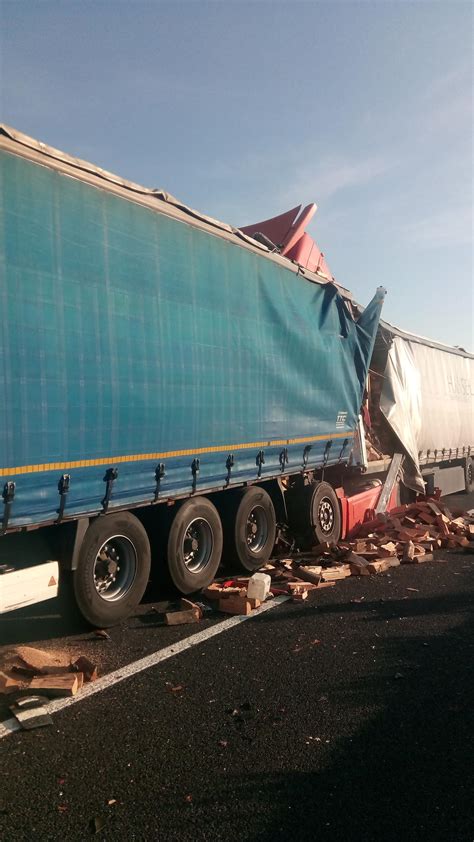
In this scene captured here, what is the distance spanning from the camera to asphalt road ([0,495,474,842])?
318 cm

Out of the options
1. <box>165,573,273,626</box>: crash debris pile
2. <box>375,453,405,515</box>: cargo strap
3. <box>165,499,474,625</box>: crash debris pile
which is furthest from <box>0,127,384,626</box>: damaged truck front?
<box>375,453,405,515</box>: cargo strap

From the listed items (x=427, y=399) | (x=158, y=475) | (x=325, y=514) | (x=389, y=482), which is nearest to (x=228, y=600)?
(x=158, y=475)

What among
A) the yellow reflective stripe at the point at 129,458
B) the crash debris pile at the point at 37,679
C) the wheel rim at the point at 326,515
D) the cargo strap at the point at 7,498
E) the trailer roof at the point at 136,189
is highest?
the trailer roof at the point at 136,189

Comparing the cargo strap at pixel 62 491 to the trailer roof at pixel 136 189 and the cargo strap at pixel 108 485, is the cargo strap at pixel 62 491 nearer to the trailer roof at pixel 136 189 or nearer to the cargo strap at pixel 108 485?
the cargo strap at pixel 108 485

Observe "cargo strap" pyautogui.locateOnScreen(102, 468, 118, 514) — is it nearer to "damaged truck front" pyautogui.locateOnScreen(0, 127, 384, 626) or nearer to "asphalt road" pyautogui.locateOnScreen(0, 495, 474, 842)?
"damaged truck front" pyautogui.locateOnScreen(0, 127, 384, 626)

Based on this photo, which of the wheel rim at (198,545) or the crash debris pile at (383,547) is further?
the crash debris pile at (383,547)

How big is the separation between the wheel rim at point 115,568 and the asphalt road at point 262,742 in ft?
1.31

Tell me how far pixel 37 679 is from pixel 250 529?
14.1 feet

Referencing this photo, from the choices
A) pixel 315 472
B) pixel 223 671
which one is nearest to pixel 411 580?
A: pixel 315 472

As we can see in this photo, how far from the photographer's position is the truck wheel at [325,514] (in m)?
10.1

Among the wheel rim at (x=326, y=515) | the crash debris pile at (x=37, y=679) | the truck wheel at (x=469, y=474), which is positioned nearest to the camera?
the crash debris pile at (x=37, y=679)

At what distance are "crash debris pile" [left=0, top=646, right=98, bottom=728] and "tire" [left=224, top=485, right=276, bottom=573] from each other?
10.2 feet

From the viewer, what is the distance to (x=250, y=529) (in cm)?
877

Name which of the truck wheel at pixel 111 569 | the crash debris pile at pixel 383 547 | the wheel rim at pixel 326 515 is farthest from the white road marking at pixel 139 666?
the wheel rim at pixel 326 515
